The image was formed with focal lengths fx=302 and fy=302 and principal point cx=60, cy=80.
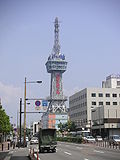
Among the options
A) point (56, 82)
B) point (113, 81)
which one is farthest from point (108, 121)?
point (56, 82)

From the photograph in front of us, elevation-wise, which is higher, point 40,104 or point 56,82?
point 56,82

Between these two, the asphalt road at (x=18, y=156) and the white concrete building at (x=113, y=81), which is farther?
the white concrete building at (x=113, y=81)

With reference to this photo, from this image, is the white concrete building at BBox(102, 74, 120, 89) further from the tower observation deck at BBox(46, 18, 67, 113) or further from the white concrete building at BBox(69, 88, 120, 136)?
the tower observation deck at BBox(46, 18, 67, 113)

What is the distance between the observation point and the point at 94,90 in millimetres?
120875

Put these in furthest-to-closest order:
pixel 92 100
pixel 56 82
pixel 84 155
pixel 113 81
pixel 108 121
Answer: pixel 56 82, pixel 113 81, pixel 92 100, pixel 108 121, pixel 84 155

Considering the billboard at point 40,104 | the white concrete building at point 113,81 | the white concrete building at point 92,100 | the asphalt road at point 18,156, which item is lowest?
the asphalt road at point 18,156

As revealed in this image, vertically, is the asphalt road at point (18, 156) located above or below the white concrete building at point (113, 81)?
below

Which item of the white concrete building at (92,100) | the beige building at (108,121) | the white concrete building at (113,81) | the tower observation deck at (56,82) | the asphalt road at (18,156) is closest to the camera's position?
the asphalt road at (18,156)

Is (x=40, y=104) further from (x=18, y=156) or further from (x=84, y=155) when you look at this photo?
(x=84, y=155)

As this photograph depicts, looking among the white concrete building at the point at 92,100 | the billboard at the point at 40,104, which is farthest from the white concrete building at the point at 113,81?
the billboard at the point at 40,104

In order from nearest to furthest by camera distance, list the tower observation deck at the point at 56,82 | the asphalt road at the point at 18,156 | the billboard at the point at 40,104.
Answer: the asphalt road at the point at 18,156 → the billboard at the point at 40,104 → the tower observation deck at the point at 56,82

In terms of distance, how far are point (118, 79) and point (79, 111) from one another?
97.6 ft

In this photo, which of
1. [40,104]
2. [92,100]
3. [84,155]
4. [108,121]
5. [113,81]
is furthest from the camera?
[113,81]

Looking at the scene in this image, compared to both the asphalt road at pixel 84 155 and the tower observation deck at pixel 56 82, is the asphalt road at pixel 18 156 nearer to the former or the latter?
the asphalt road at pixel 84 155
